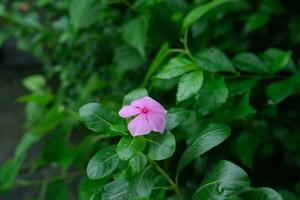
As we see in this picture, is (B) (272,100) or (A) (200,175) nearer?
(B) (272,100)

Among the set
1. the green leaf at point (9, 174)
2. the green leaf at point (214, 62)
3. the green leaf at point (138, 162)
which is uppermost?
the green leaf at point (138, 162)

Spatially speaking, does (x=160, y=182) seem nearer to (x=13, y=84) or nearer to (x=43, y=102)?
(x=43, y=102)

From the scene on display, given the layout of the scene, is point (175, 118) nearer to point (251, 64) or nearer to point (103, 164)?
point (103, 164)

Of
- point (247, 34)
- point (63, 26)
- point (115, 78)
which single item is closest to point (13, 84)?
point (63, 26)

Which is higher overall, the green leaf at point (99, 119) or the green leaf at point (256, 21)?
the green leaf at point (99, 119)

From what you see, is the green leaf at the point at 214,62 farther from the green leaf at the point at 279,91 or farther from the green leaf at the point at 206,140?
the green leaf at the point at 206,140

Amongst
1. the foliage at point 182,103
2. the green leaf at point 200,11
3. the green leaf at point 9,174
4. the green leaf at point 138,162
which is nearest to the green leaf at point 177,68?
the foliage at point 182,103

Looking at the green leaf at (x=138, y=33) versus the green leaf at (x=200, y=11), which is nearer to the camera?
the green leaf at (x=200, y=11)
